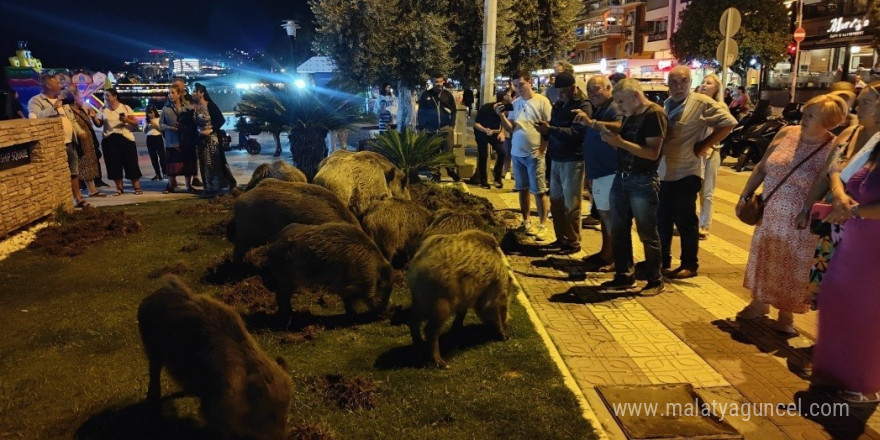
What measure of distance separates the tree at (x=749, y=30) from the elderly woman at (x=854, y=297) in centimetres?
3767

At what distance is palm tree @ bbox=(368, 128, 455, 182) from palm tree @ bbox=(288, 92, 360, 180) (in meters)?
1.03

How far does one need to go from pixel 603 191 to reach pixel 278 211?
11.5ft

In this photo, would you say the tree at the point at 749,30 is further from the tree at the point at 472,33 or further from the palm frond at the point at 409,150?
the palm frond at the point at 409,150

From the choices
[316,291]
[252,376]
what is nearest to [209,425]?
[252,376]

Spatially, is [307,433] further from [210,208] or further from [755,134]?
[755,134]

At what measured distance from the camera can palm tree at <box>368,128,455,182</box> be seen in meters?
10.6

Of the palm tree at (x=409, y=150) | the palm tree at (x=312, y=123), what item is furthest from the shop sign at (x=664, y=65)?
the palm tree at (x=312, y=123)

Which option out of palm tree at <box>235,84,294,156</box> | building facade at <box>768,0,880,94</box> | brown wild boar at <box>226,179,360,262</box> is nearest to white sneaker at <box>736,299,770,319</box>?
brown wild boar at <box>226,179,360,262</box>

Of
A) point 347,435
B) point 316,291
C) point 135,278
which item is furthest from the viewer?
point 135,278

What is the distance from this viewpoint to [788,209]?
182 inches

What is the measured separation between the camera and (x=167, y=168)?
37.2 ft

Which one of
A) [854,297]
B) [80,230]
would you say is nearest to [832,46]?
[854,297]

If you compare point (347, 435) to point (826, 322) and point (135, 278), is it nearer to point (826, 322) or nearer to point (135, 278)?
point (826, 322)

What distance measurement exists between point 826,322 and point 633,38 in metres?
69.3
